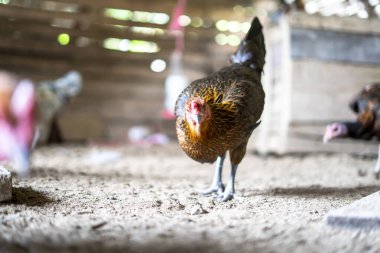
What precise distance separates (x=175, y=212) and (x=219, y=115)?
0.76 m

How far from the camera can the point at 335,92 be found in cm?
668

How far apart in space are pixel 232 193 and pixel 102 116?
6939 mm

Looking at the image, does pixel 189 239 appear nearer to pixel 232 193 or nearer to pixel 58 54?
pixel 232 193

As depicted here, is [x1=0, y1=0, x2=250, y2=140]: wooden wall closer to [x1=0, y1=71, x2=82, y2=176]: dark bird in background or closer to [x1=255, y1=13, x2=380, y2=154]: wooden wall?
[x1=255, y1=13, x2=380, y2=154]: wooden wall

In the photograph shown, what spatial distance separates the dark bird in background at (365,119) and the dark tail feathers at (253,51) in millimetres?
1791

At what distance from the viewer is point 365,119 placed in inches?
203

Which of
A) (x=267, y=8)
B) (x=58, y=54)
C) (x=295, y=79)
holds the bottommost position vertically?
(x=295, y=79)

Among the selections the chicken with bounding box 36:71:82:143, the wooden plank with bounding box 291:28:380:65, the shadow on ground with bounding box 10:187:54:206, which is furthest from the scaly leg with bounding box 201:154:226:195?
the chicken with bounding box 36:71:82:143

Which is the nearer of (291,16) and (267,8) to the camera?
(291,16)

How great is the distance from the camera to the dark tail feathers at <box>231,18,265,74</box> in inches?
156

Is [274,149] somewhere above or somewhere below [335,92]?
below

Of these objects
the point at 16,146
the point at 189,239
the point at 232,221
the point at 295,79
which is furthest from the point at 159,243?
the point at 295,79

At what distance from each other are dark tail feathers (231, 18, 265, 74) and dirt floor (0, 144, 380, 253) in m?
1.11

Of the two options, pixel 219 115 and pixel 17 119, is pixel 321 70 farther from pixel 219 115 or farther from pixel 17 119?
pixel 17 119
